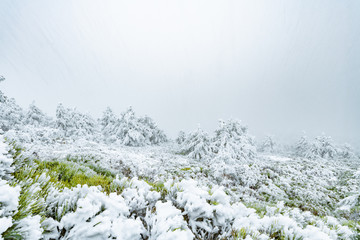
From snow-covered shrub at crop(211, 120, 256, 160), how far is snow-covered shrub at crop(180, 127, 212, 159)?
0.75 meters

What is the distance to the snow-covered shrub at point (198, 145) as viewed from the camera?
17688 millimetres

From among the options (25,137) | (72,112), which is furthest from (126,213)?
(72,112)

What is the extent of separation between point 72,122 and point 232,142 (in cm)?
2324

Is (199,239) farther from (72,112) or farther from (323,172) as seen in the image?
(72,112)

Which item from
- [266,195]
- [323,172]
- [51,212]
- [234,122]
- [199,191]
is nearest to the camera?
[51,212]

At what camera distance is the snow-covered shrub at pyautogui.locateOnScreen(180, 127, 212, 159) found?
17.7 meters

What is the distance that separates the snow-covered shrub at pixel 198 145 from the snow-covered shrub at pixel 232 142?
2.45 ft

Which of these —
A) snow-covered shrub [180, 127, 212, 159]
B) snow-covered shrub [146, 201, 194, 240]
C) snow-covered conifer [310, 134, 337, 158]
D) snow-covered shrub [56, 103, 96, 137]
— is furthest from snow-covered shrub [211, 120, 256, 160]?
snow-covered conifer [310, 134, 337, 158]

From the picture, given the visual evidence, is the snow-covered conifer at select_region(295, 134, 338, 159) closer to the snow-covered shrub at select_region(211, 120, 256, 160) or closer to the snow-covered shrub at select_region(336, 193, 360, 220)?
the snow-covered shrub at select_region(211, 120, 256, 160)

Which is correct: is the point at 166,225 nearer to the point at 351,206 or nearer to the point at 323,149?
the point at 351,206

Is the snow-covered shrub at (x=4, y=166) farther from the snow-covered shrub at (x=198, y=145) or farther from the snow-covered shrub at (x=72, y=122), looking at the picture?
the snow-covered shrub at (x=72, y=122)

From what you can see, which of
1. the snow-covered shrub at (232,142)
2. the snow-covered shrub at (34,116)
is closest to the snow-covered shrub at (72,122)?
A: the snow-covered shrub at (34,116)

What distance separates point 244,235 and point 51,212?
6.67 feet

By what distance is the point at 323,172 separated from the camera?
15.2m
